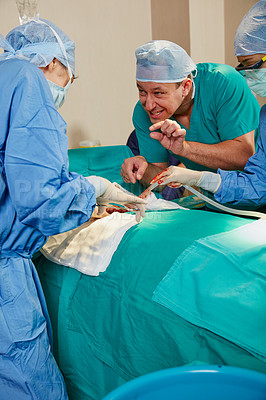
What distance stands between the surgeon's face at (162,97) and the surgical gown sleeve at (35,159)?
78 cm

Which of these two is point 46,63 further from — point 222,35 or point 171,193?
point 222,35

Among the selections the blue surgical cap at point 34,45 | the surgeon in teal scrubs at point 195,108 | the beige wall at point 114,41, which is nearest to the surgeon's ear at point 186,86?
the surgeon in teal scrubs at point 195,108

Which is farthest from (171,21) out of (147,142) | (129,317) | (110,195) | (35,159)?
(129,317)

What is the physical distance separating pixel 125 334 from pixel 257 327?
1.63 ft

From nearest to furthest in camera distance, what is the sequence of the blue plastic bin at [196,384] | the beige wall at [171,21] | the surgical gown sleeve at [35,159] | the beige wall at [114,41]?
the blue plastic bin at [196,384]
the surgical gown sleeve at [35,159]
the beige wall at [114,41]
the beige wall at [171,21]

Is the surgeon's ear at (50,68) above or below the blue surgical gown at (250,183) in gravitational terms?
above

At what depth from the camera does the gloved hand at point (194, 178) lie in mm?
1794

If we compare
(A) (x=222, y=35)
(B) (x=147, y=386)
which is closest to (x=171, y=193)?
(B) (x=147, y=386)

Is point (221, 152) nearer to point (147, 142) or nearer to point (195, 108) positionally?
point (195, 108)

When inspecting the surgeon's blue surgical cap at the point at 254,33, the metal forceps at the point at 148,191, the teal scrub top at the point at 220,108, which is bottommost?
the metal forceps at the point at 148,191

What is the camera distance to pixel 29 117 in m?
1.21

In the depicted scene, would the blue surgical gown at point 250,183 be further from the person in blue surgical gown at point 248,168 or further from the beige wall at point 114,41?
the beige wall at point 114,41

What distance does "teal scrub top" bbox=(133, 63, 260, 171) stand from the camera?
1986 mm

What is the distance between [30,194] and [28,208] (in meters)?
0.05
